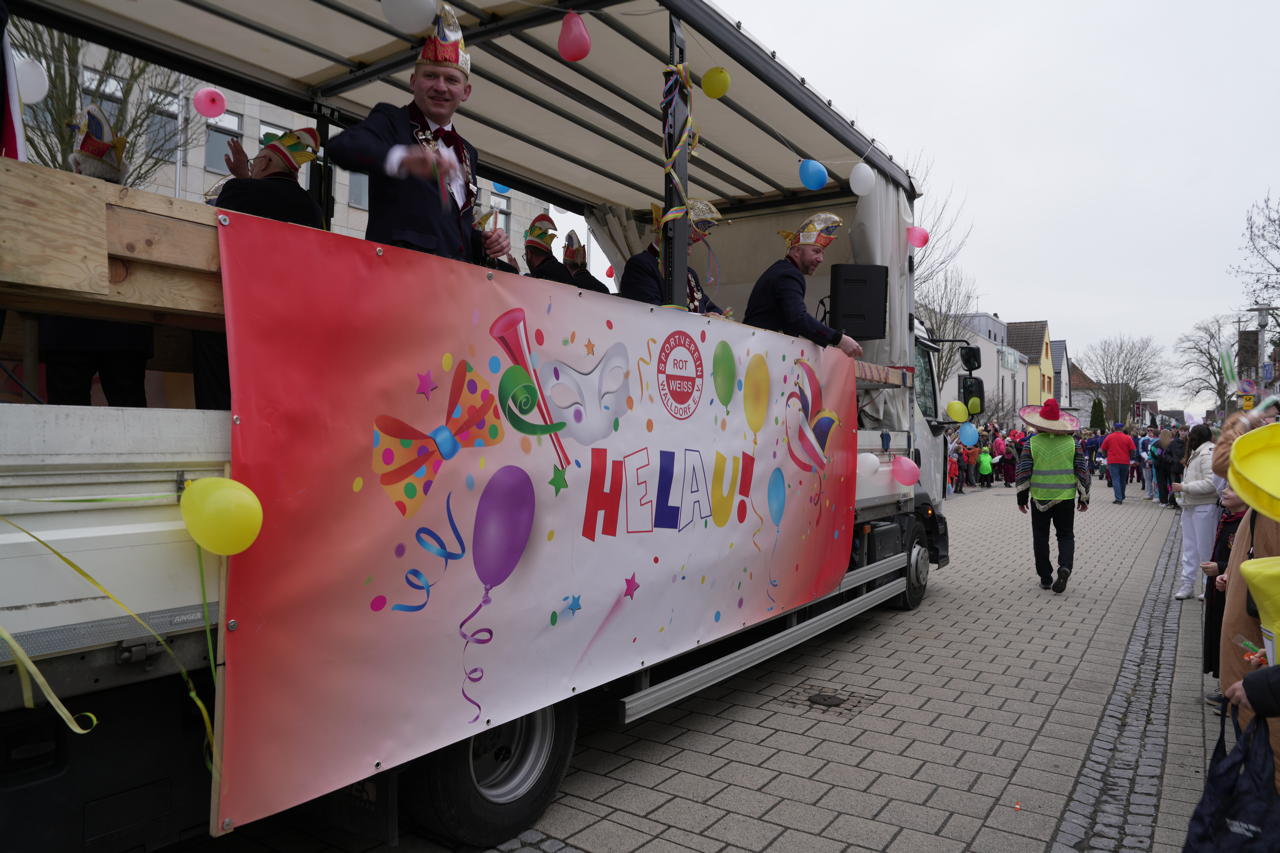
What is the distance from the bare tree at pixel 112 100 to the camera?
9117 mm

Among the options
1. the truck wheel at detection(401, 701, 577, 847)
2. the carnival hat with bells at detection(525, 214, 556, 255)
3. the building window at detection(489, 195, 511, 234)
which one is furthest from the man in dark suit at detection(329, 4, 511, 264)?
the carnival hat with bells at detection(525, 214, 556, 255)

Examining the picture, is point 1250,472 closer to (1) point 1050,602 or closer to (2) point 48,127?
(1) point 1050,602

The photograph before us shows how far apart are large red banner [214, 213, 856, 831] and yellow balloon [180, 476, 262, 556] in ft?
0.43

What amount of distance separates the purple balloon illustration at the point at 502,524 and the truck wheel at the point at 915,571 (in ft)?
16.9

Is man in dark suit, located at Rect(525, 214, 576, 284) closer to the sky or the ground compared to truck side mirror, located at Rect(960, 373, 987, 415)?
closer to the sky

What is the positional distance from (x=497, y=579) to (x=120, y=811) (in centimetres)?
119

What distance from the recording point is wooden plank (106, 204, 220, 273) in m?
1.89

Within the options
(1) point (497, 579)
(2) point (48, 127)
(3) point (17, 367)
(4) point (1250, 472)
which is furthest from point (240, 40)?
(2) point (48, 127)

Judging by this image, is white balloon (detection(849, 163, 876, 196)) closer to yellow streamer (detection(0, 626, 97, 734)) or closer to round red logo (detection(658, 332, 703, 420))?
round red logo (detection(658, 332, 703, 420))

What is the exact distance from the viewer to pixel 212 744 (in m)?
2.05

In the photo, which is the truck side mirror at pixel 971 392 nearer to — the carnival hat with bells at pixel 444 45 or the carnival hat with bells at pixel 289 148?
the carnival hat with bells at pixel 444 45

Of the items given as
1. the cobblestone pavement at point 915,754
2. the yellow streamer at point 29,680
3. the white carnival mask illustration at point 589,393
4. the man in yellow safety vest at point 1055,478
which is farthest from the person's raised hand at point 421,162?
the man in yellow safety vest at point 1055,478

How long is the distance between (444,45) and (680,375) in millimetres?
1626

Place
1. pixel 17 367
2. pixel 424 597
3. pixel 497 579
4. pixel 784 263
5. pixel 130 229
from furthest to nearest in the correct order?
1. pixel 784 263
2. pixel 17 367
3. pixel 497 579
4. pixel 424 597
5. pixel 130 229
